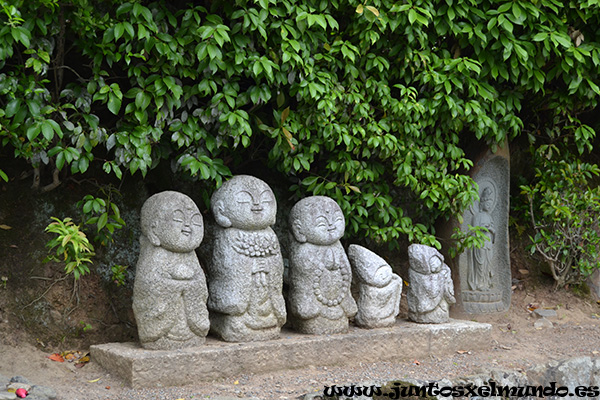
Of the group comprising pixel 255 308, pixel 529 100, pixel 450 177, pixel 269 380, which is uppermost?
pixel 529 100

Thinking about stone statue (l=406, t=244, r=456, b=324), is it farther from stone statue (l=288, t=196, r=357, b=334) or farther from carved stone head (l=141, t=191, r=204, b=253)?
carved stone head (l=141, t=191, r=204, b=253)

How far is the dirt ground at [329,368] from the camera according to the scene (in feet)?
15.4

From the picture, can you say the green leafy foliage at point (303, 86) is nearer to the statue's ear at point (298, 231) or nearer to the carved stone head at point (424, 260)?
the carved stone head at point (424, 260)

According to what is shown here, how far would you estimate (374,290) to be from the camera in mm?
5812

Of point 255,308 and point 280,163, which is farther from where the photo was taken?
point 280,163

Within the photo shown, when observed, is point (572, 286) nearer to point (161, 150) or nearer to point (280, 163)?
point (280, 163)

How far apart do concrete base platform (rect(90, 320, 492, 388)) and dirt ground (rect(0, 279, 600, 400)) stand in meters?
0.07

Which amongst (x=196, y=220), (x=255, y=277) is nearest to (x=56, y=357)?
(x=196, y=220)

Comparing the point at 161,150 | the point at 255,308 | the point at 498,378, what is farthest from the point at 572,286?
the point at 161,150

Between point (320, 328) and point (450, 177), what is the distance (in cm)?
201

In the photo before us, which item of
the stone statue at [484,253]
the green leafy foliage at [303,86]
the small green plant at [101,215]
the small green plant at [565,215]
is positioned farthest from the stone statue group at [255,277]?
the small green plant at [565,215]

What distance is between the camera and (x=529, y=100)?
745 cm

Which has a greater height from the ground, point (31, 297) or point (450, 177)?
point (450, 177)

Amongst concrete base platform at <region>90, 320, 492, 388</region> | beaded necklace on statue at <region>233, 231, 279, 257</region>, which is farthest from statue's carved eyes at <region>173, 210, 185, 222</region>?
concrete base platform at <region>90, 320, 492, 388</region>
